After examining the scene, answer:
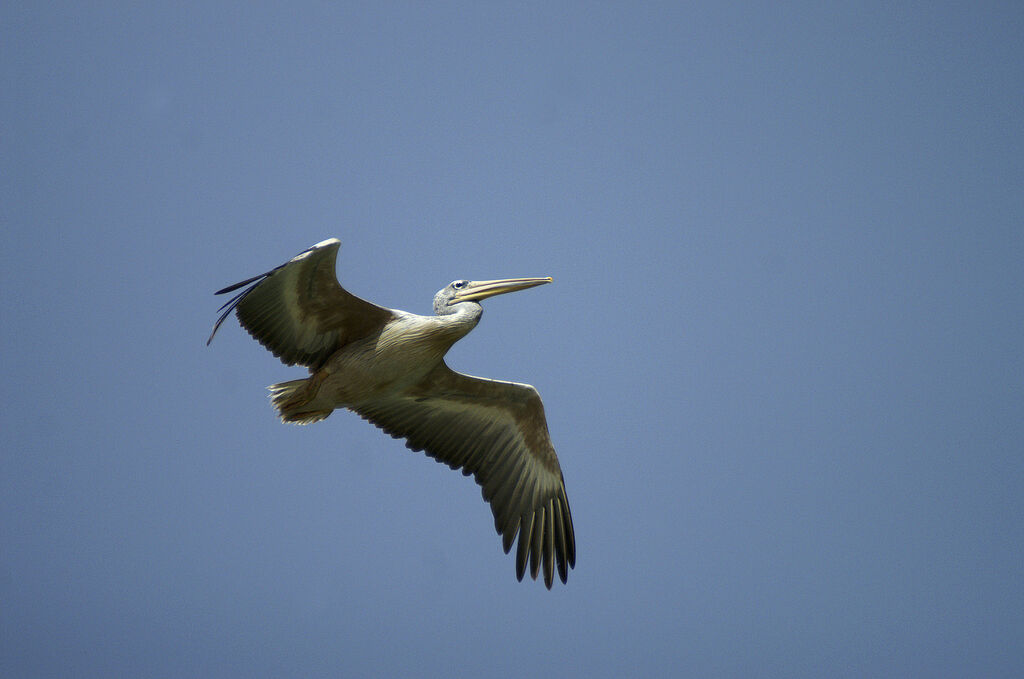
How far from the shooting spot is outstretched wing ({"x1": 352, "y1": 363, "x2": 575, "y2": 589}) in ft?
28.6

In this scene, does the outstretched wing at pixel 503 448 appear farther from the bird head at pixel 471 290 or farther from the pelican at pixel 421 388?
the bird head at pixel 471 290

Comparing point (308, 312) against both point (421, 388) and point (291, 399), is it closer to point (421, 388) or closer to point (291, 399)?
point (291, 399)

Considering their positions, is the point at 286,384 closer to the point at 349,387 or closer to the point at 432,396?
the point at 349,387

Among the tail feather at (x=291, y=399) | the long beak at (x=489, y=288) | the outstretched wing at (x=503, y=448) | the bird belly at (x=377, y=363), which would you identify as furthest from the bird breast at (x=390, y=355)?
the outstretched wing at (x=503, y=448)

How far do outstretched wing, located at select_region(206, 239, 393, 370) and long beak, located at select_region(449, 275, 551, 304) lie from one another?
2.04 ft

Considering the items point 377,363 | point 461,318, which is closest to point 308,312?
point 377,363

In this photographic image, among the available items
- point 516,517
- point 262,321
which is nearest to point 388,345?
point 262,321

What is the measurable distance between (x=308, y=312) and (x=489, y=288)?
4.78 feet

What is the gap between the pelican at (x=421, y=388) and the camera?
7715mm

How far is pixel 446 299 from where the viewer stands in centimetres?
805

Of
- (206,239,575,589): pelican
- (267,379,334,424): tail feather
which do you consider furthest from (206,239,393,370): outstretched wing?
(267,379,334,424): tail feather

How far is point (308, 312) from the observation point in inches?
309

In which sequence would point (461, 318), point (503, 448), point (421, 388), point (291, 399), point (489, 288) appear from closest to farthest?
point (461, 318)
point (291, 399)
point (489, 288)
point (421, 388)
point (503, 448)

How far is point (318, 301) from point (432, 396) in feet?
4.95
